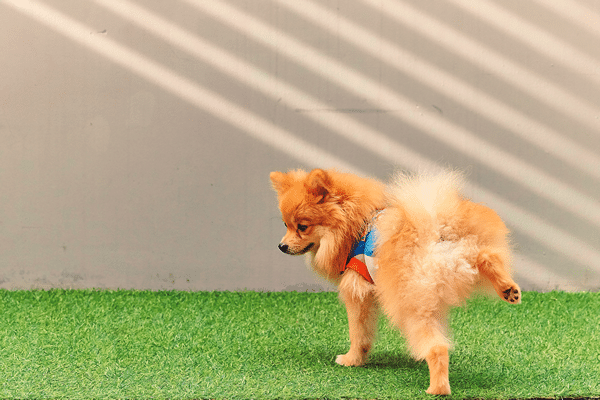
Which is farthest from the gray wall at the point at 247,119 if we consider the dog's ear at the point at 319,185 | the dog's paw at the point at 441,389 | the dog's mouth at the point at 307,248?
the dog's paw at the point at 441,389

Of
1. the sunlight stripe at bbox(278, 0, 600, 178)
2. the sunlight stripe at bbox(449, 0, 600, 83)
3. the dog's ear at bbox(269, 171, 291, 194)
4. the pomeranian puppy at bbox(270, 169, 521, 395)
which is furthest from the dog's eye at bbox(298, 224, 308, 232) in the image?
the sunlight stripe at bbox(449, 0, 600, 83)

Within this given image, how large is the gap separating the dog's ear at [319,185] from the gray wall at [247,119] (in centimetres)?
183

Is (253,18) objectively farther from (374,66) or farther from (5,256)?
(5,256)

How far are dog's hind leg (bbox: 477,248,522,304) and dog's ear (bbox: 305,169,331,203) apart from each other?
72 centimetres

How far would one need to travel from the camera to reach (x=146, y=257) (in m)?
4.20

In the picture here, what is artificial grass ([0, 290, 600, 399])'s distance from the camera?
2.23 meters

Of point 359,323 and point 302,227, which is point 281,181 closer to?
point 302,227

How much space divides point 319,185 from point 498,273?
Answer: 2.76 feet

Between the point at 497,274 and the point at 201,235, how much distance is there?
108 inches

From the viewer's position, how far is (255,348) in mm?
2844

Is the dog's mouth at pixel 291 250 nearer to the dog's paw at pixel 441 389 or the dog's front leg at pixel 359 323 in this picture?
the dog's front leg at pixel 359 323

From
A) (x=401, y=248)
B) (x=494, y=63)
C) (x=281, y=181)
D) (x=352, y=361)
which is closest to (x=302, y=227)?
(x=281, y=181)

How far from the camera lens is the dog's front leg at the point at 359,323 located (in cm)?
244

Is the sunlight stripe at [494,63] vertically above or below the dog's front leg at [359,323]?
above
